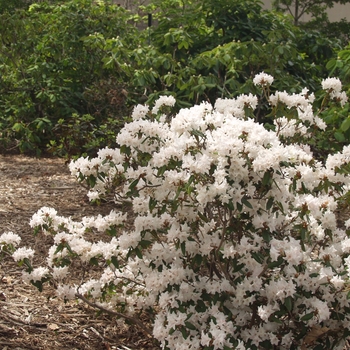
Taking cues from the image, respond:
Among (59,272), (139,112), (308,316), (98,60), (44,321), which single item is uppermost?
(139,112)

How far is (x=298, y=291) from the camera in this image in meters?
2.52

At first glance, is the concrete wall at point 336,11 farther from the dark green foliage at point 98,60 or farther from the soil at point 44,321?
the soil at point 44,321

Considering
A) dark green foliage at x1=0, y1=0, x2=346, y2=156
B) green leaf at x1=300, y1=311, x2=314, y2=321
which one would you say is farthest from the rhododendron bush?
dark green foliage at x1=0, y1=0, x2=346, y2=156

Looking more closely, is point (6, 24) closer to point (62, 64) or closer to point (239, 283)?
point (62, 64)

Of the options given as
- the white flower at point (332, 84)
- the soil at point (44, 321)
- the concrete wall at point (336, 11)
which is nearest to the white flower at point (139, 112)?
the white flower at point (332, 84)

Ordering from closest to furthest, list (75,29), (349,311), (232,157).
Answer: (232,157), (349,311), (75,29)

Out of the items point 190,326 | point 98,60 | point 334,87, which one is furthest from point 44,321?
point 98,60

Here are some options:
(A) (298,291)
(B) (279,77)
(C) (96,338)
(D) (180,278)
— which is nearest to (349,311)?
(A) (298,291)

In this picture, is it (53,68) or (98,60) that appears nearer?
(98,60)

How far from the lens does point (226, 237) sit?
258 cm

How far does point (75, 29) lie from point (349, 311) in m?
6.14

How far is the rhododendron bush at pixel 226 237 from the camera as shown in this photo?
2.33 metres

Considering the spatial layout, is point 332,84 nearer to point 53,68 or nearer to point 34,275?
point 34,275

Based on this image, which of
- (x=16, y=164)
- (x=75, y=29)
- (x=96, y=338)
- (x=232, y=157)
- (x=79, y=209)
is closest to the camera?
(x=232, y=157)
